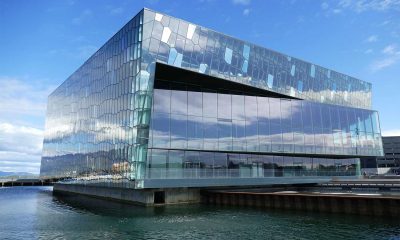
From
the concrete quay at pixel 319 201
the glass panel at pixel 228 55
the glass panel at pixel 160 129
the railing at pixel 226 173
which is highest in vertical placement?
the glass panel at pixel 228 55

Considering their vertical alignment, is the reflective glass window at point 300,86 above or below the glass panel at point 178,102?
above

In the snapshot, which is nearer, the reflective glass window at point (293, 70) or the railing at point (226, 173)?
the railing at point (226, 173)

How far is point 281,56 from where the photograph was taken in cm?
5122

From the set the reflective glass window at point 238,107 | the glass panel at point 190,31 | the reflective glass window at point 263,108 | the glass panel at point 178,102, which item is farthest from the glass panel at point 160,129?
the reflective glass window at point 263,108

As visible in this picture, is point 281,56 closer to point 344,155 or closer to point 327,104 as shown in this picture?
point 327,104

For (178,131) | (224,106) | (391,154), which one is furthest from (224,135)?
(391,154)

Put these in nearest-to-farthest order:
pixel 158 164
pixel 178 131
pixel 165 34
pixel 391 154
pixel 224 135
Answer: pixel 158 164, pixel 165 34, pixel 178 131, pixel 224 135, pixel 391 154

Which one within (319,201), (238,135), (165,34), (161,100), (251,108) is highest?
(165,34)

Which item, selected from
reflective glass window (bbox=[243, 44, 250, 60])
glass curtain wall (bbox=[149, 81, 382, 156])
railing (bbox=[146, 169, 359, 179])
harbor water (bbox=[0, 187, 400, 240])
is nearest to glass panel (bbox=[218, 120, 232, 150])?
glass curtain wall (bbox=[149, 81, 382, 156])

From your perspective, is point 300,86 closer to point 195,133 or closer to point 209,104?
point 209,104

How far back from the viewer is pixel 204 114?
139ft

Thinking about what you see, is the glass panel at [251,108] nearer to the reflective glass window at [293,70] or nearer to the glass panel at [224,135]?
the glass panel at [224,135]

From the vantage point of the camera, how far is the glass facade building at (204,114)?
37.8 meters

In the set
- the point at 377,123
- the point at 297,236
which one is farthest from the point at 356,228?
the point at 377,123
